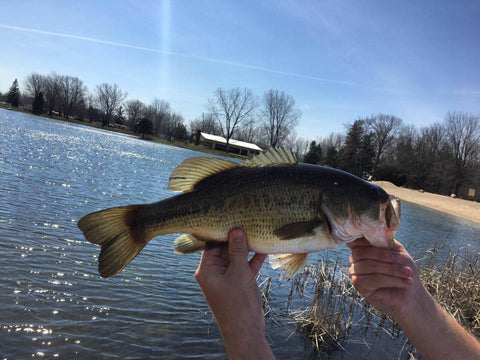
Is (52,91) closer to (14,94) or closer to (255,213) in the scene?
(14,94)

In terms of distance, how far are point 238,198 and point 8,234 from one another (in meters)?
8.73

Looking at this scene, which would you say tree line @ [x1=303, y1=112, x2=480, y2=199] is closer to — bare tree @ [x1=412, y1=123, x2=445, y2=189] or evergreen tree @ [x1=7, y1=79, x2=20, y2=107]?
bare tree @ [x1=412, y1=123, x2=445, y2=189]

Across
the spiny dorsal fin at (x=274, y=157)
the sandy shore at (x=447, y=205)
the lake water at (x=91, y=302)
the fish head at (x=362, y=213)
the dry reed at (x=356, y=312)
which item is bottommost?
the lake water at (x=91, y=302)

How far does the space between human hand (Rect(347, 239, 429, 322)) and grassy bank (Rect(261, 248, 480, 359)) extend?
4.17m

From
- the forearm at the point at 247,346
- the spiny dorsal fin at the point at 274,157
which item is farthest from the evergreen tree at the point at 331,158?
the forearm at the point at 247,346

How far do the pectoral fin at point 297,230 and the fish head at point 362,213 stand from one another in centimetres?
14

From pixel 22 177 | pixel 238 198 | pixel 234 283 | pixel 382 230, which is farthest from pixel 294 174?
pixel 22 177

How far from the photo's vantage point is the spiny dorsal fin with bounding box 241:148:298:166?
9.71 ft

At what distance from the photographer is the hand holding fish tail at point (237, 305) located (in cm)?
216

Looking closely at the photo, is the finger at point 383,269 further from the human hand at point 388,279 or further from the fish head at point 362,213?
the fish head at point 362,213

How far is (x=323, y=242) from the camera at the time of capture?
2.63 meters

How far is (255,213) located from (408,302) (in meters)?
1.38

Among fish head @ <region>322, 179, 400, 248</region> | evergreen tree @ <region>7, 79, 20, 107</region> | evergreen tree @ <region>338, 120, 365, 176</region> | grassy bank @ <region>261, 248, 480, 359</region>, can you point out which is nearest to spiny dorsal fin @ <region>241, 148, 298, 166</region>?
fish head @ <region>322, 179, 400, 248</region>

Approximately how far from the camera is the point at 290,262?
2.97 metres
